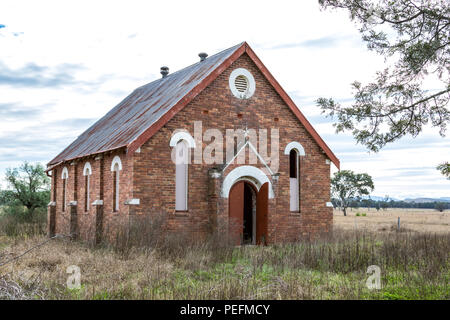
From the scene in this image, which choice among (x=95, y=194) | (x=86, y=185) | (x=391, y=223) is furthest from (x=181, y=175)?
(x=391, y=223)

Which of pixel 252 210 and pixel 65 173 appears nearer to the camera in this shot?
pixel 252 210

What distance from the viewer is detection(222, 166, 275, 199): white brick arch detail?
693 inches

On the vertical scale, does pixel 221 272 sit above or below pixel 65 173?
below

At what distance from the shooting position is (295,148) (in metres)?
20.7

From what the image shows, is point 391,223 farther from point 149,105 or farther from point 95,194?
point 95,194

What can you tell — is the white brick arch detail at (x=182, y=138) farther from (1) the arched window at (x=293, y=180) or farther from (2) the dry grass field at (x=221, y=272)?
(1) the arched window at (x=293, y=180)

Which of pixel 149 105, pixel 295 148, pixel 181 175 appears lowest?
pixel 181 175

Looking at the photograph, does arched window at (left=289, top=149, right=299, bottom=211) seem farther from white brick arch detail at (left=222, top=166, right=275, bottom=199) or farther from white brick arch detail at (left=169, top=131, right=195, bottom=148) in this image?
white brick arch detail at (left=169, top=131, right=195, bottom=148)

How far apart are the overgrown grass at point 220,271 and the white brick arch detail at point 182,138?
3.59 meters

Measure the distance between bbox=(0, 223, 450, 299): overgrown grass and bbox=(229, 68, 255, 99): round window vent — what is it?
6.55 metres

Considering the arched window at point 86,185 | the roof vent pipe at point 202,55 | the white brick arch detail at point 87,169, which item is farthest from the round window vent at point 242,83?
the arched window at point 86,185

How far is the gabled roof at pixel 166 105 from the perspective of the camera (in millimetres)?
16922

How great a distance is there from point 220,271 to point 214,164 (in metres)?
7.02
